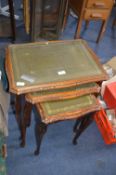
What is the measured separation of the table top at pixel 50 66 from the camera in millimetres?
1091

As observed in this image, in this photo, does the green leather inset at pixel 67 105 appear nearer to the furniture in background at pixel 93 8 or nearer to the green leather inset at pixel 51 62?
the green leather inset at pixel 51 62

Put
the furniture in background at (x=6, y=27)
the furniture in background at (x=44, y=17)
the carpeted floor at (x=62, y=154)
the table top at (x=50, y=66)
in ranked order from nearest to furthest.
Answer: the table top at (x=50, y=66) < the carpeted floor at (x=62, y=154) < the furniture in background at (x=44, y=17) < the furniture in background at (x=6, y=27)

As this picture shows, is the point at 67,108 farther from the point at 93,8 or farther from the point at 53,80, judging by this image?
the point at 93,8

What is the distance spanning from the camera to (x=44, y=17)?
87.4 inches

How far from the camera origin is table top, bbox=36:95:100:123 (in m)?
1.11

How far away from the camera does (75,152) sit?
1533 mm

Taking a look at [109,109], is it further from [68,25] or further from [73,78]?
[68,25]

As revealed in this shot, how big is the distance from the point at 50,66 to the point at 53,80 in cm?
11

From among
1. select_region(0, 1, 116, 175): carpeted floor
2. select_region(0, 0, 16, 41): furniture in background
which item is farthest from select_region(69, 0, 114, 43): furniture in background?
select_region(0, 1, 116, 175): carpeted floor

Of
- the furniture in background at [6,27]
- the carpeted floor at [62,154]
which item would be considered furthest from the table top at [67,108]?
the furniture in background at [6,27]

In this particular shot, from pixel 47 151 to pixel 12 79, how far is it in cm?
67

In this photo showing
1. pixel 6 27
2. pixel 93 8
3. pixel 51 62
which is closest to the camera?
pixel 51 62

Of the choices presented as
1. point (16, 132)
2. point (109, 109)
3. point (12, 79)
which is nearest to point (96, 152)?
point (109, 109)

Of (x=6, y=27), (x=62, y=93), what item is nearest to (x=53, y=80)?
(x=62, y=93)
